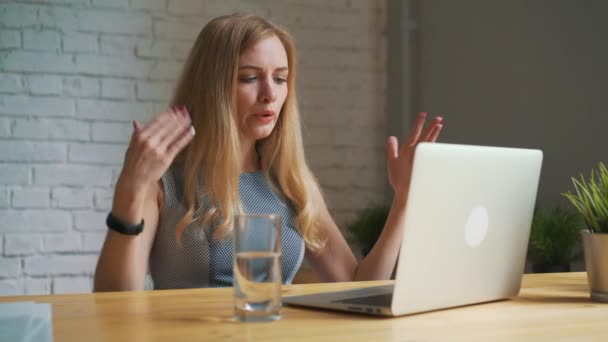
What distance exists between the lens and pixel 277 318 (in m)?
1.06

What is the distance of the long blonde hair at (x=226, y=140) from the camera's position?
1929 mm

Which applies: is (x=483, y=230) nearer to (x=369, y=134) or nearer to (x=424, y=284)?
(x=424, y=284)

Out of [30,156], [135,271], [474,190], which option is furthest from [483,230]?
[30,156]

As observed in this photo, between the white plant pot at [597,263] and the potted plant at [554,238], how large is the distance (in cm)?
114

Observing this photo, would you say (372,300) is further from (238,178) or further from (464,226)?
(238,178)

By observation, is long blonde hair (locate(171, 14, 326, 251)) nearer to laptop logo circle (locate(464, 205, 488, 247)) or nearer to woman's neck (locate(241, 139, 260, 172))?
woman's neck (locate(241, 139, 260, 172))

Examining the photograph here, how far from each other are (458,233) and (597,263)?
0.30m

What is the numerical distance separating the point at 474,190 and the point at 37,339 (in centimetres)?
64

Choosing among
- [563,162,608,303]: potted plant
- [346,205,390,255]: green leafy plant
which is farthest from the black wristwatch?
[346,205,390,255]: green leafy plant

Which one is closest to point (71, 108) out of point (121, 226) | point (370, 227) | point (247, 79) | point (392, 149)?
point (370, 227)

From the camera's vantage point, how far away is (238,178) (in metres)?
1.99

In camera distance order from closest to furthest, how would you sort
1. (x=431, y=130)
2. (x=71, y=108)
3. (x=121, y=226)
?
(x=121, y=226) < (x=431, y=130) < (x=71, y=108)

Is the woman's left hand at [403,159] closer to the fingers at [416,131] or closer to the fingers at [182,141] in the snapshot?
the fingers at [416,131]

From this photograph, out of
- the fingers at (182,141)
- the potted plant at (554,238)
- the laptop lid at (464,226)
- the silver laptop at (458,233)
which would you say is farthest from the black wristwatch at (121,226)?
the potted plant at (554,238)
